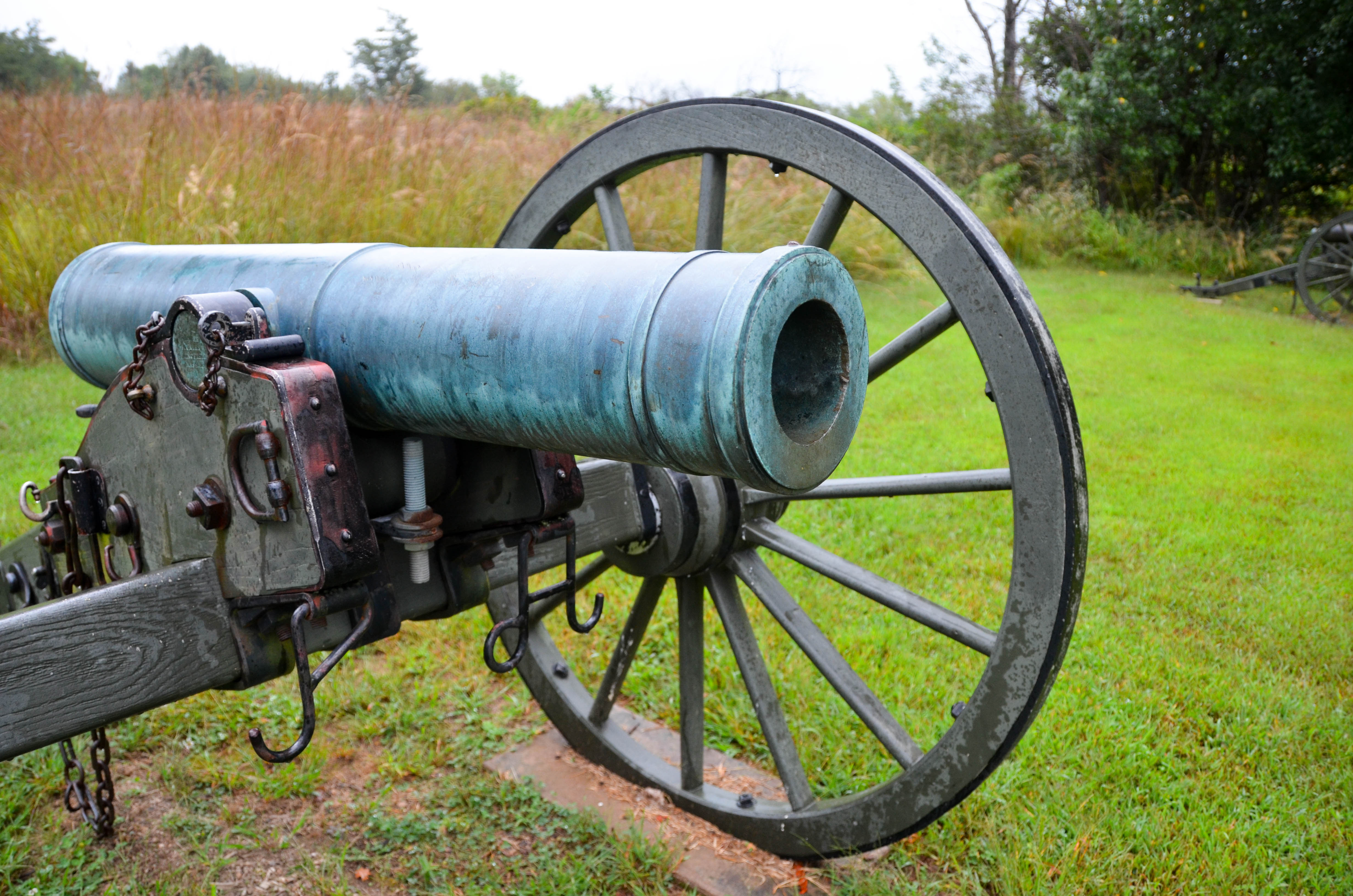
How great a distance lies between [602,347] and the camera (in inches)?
41.8

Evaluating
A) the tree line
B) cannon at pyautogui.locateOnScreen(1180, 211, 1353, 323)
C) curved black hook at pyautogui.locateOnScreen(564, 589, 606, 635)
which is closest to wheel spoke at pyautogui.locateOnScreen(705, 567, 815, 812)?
curved black hook at pyautogui.locateOnScreen(564, 589, 606, 635)

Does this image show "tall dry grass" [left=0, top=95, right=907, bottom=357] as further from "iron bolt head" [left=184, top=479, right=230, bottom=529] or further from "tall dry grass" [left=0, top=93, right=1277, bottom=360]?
"iron bolt head" [left=184, top=479, right=230, bottom=529]

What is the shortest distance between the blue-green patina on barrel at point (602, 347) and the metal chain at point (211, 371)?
13cm

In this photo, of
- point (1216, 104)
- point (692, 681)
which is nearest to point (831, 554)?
point (692, 681)

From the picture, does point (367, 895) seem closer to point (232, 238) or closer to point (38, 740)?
point (38, 740)

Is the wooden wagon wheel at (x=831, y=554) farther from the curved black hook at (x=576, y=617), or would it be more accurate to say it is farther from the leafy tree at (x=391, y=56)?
the leafy tree at (x=391, y=56)

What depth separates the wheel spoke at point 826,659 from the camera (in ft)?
6.14

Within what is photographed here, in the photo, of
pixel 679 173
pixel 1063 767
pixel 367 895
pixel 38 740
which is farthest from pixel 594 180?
pixel 679 173

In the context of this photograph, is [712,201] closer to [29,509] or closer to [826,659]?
[826,659]

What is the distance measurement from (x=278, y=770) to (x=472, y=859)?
24.3 inches

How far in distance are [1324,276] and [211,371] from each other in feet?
35.6

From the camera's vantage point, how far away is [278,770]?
8.26ft

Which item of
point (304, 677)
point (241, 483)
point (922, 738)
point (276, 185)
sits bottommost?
point (922, 738)

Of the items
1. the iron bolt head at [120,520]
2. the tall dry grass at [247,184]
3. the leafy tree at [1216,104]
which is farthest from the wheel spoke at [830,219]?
the leafy tree at [1216,104]
